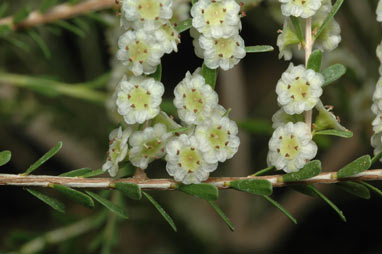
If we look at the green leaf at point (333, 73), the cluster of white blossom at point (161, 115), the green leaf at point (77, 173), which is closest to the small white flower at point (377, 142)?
the green leaf at point (333, 73)

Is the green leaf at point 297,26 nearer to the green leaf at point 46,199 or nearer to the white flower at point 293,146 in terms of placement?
the white flower at point 293,146

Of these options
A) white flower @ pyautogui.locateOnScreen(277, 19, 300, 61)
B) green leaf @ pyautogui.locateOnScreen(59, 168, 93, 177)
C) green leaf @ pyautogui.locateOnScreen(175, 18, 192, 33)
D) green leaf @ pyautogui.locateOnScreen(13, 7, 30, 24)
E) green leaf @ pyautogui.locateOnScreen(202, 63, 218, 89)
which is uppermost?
green leaf @ pyautogui.locateOnScreen(13, 7, 30, 24)

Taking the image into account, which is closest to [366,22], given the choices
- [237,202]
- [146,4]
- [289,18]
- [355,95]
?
[355,95]

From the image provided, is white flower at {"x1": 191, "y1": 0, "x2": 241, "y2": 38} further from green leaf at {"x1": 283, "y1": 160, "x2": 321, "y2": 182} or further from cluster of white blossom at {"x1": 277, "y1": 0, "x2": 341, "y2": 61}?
green leaf at {"x1": 283, "y1": 160, "x2": 321, "y2": 182}

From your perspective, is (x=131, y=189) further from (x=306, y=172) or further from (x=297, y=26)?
(x=297, y=26)

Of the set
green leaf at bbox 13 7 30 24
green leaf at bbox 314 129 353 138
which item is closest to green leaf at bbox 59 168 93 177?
green leaf at bbox 314 129 353 138
